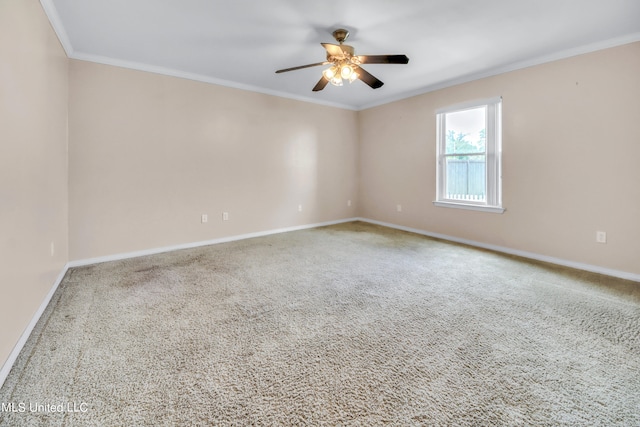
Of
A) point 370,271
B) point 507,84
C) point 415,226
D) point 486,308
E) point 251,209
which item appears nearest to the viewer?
point 486,308

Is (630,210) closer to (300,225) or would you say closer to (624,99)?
(624,99)

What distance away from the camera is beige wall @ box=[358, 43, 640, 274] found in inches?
117

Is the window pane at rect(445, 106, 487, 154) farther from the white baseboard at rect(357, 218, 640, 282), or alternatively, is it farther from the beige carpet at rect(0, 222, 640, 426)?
the beige carpet at rect(0, 222, 640, 426)

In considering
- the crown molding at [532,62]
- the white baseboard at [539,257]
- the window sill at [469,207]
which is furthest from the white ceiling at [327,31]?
the white baseboard at [539,257]

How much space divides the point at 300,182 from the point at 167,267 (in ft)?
9.07

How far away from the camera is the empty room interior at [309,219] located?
1.52 m

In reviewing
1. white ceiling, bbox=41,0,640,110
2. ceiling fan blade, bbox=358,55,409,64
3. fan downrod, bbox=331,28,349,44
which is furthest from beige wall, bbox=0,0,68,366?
ceiling fan blade, bbox=358,55,409,64

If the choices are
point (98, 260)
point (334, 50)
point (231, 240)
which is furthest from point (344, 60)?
point (98, 260)

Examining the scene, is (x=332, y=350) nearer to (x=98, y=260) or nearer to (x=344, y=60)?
(x=344, y=60)

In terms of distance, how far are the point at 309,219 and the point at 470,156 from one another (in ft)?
9.64

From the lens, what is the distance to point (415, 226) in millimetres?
5207

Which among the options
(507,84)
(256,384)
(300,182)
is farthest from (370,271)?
(507,84)

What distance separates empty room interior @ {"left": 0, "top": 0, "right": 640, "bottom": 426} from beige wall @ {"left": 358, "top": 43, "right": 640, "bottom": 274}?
21 mm

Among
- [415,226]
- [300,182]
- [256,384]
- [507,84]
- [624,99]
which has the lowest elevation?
[256,384]
